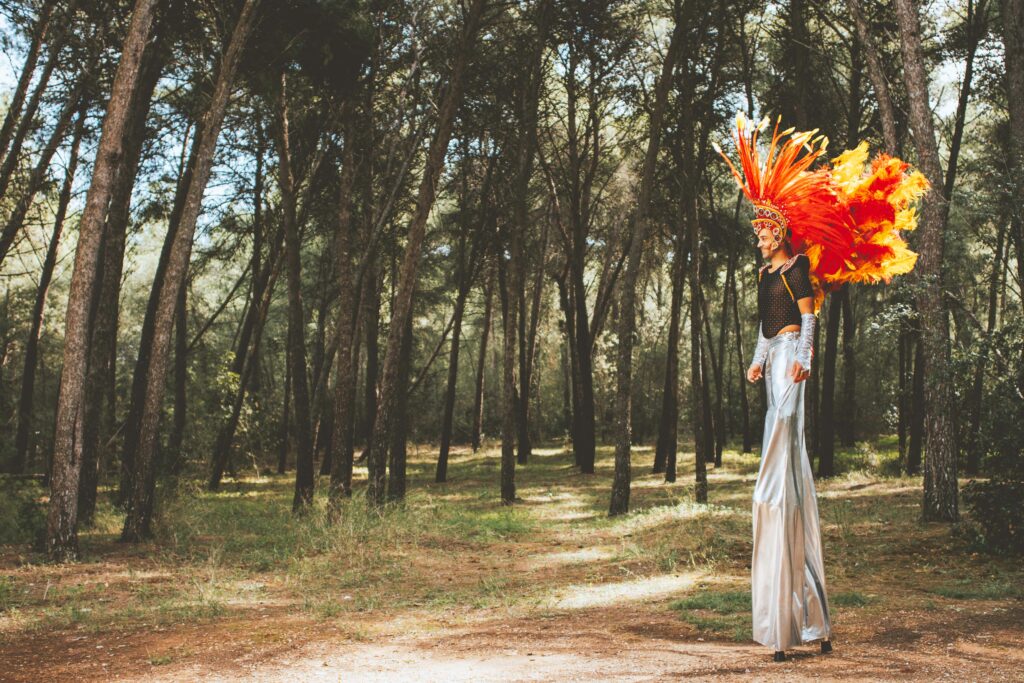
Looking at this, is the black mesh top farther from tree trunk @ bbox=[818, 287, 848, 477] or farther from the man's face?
tree trunk @ bbox=[818, 287, 848, 477]

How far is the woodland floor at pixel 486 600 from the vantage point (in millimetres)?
5391

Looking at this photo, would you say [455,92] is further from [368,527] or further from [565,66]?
[565,66]

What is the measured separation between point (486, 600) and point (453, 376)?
15.1 metres

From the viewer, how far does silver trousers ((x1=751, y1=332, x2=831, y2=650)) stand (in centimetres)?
522

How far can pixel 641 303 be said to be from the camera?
38.3m

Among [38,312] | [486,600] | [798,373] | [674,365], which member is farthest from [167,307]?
[674,365]

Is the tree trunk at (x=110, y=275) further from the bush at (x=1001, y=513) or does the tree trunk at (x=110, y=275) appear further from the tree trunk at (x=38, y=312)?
the bush at (x=1001, y=513)

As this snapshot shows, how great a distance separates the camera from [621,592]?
8.66m

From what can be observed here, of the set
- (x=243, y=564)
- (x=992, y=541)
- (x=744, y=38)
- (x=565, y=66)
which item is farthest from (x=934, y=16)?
(x=243, y=564)

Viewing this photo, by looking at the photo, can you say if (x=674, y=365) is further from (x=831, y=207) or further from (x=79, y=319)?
(x=831, y=207)

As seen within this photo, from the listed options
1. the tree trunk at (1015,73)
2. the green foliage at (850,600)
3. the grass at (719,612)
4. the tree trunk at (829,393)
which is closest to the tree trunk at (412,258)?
the grass at (719,612)

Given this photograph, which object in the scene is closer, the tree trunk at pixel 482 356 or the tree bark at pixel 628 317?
the tree bark at pixel 628 317

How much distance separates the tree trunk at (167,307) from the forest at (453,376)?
5 centimetres

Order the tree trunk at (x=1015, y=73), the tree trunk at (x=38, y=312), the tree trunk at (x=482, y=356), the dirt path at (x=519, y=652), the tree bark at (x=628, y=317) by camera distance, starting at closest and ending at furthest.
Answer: the dirt path at (x=519, y=652)
the tree trunk at (x=1015, y=73)
the tree bark at (x=628, y=317)
the tree trunk at (x=38, y=312)
the tree trunk at (x=482, y=356)
